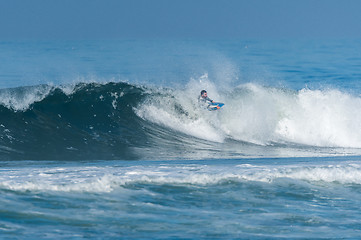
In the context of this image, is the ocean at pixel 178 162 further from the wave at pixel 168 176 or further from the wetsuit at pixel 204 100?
the wetsuit at pixel 204 100

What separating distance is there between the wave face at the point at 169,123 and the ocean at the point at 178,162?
43 mm

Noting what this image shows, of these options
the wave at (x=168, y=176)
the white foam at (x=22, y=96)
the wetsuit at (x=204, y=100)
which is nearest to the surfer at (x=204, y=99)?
the wetsuit at (x=204, y=100)

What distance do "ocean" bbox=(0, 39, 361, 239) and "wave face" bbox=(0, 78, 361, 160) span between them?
0.04 metres

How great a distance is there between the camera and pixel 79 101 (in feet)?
55.2

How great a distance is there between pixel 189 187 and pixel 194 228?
181 centimetres

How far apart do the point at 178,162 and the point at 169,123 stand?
15.4 feet

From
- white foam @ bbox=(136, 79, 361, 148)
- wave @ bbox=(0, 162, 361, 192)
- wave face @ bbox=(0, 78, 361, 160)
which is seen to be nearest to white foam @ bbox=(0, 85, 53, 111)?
wave face @ bbox=(0, 78, 361, 160)

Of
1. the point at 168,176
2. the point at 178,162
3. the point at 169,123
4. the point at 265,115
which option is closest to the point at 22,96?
the point at 169,123

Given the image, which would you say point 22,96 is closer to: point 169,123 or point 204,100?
point 169,123

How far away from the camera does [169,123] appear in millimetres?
16312

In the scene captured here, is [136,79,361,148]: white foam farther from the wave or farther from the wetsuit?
the wave

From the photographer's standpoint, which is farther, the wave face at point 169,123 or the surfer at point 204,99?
the surfer at point 204,99

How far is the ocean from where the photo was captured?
305 inches

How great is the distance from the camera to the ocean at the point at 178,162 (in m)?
7.74
